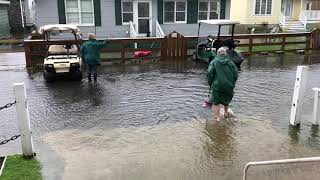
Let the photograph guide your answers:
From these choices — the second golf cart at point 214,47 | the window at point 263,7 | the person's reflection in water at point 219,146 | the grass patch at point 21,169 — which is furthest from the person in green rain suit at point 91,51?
the window at point 263,7

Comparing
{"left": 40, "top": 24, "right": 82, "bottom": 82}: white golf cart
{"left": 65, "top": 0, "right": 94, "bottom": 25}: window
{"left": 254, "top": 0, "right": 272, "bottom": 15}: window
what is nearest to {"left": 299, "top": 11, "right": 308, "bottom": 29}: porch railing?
{"left": 254, "top": 0, "right": 272, "bottom": 15}: window

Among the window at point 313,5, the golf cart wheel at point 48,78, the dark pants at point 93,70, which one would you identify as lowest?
the golf cart wheel at point 48,78

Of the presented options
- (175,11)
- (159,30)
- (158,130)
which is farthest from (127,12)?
(158,130)

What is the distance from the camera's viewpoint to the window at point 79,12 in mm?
21328

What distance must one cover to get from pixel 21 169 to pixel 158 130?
2880mm

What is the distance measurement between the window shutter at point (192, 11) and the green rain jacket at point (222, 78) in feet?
51.1

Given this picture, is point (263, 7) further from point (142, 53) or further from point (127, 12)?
point (142, 53)

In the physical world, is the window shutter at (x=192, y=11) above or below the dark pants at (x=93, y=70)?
above

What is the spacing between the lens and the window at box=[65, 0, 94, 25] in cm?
2133

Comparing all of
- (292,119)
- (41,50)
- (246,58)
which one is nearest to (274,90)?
(292,119)

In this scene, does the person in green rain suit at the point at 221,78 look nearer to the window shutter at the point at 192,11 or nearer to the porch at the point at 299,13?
the window shutter at the point at 192,11

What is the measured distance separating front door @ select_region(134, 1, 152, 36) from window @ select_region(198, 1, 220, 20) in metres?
3.30

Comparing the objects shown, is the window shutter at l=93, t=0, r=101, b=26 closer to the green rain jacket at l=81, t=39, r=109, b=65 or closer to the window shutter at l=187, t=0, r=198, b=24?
the window shutter at l=187, t=0, r=198, b=24

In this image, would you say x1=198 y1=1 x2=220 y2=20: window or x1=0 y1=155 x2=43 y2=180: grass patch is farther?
x1=198 y1=1 x2=220 y2=20: window
